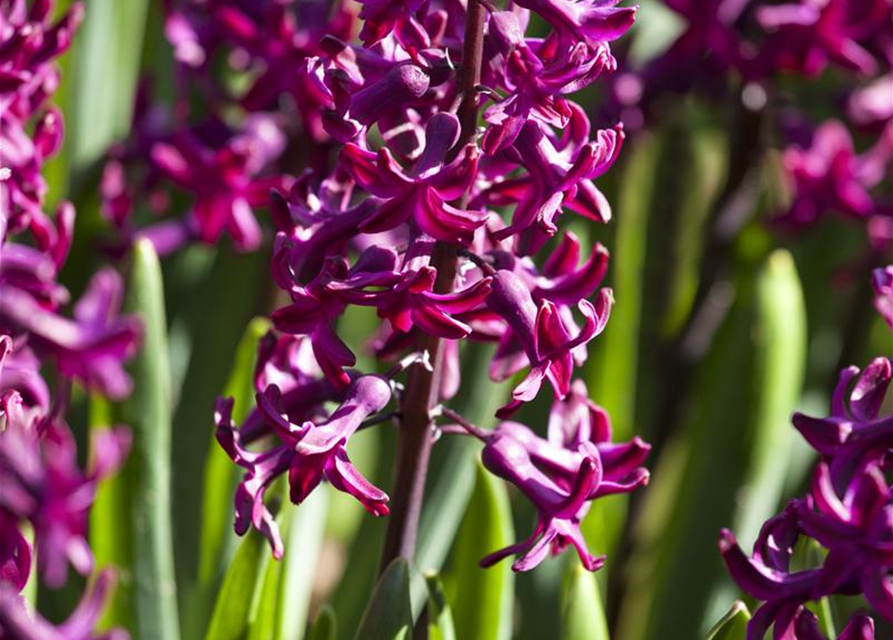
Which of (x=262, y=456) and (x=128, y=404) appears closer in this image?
(x=262, y=456)

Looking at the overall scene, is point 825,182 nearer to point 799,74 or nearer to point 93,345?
point 799,74

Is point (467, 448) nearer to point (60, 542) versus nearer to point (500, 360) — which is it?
point (500, 360)

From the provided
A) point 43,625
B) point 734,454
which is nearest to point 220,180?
point 734,454

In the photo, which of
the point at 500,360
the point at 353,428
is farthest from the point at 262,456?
the point at 500,360

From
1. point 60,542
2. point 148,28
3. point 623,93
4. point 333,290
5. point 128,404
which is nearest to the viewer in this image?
point 60,542

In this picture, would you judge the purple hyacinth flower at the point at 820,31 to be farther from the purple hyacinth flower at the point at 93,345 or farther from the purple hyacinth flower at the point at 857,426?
the purple hyacinth flower at the point at 93,345

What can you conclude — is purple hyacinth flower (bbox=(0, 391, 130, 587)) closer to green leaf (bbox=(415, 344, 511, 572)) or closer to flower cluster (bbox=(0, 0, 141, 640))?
flower cluster (bbox=(0, 0, 141, 640))
